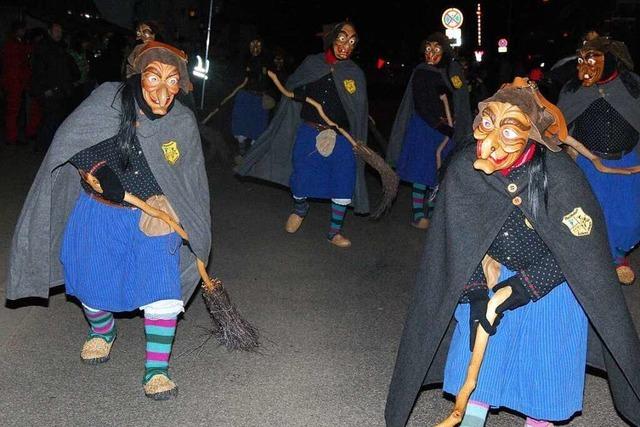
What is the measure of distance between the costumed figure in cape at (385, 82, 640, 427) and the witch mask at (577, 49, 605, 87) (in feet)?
8.62

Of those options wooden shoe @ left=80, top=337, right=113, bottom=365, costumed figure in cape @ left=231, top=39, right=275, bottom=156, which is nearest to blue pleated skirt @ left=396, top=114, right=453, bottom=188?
costumed figure in cape @ left=231, top=39, right=275, bottom=156

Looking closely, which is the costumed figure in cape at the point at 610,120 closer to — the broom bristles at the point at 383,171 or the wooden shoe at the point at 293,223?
the broom bristles at the point at 383,171

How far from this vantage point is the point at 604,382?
491 cm

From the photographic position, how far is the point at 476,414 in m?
3.73

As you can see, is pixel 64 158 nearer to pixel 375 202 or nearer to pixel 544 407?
pixel 544 407

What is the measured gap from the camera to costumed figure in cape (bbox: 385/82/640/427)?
3.43 metres

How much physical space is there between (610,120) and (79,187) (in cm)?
383

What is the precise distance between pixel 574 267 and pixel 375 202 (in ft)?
22.1

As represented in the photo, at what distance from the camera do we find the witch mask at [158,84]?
13.7 ft

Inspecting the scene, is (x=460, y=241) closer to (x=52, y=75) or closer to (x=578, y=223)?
(x=578, y=223)

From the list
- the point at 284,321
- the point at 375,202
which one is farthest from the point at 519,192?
the point at 375,202

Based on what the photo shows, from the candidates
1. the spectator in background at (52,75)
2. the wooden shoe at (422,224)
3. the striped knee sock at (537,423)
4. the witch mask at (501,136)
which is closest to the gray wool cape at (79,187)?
the witch mask at (501,136)

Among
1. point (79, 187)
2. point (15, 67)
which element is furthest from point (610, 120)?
point (15, 67)

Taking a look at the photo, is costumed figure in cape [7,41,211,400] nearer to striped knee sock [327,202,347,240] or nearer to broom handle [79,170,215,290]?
broom handle [79,170,215,290]
